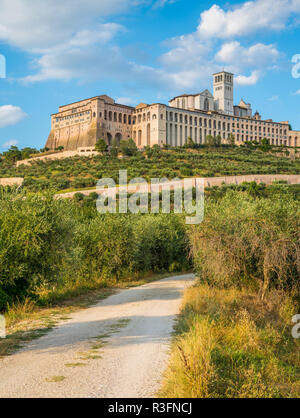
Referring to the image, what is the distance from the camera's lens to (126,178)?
58906 millimetres

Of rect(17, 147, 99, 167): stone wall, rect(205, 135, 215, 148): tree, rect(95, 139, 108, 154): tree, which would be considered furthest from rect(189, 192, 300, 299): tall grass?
rect(205, 135, 215, 148): tree

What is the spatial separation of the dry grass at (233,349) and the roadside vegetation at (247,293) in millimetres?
26

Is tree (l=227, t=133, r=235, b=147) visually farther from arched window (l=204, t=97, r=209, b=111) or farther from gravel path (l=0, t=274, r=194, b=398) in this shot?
gravel path (l=0, t=274, r=194, b=398)

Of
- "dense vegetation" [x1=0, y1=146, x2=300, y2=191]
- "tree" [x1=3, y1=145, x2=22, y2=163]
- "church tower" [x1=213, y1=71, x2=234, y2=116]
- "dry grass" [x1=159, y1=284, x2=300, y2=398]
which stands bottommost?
"dry grass" [x1=159, y1=284, x2=300, y2=398]

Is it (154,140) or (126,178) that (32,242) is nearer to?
(126,178)

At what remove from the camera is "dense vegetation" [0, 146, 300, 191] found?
58625 mm

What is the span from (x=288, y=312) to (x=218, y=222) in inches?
152

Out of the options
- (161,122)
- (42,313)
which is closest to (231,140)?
(161,122)

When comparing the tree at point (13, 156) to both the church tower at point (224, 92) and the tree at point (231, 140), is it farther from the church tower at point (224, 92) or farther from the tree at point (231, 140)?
the church tower at point (224, 92)

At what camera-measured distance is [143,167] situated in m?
66.6

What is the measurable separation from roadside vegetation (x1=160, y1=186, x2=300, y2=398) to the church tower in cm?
10514

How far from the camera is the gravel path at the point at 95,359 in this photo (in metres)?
5.71

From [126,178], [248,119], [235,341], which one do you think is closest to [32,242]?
[235,341]

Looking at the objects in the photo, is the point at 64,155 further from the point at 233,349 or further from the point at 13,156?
the point at 233,349
